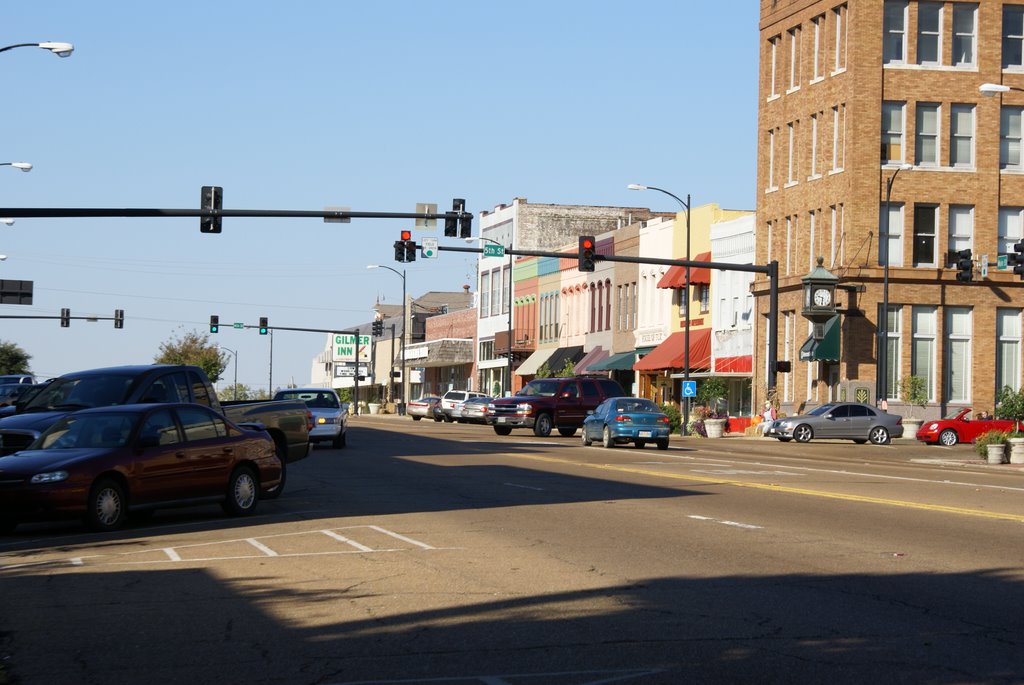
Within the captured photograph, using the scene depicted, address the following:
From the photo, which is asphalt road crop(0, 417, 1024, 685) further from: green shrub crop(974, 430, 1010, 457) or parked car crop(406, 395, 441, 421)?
parked car crop(406, 395, 441, 421)

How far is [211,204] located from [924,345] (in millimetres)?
33735

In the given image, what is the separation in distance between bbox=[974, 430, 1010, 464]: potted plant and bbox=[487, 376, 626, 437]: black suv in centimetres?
1538

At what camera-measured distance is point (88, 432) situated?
18297 millimetres

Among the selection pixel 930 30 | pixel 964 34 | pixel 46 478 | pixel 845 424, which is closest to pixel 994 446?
pixel 845 424

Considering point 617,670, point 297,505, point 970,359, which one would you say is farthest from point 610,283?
point 617,670

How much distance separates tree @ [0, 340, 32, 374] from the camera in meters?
111

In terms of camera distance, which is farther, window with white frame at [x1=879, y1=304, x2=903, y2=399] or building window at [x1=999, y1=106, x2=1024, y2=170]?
building window at [x1=999, y1=106, x2=1024, y2=170]

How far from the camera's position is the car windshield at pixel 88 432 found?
59.6 feet

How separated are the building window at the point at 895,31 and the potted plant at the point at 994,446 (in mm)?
22410

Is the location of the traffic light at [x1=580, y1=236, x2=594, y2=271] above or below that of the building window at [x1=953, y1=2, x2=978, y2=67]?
below

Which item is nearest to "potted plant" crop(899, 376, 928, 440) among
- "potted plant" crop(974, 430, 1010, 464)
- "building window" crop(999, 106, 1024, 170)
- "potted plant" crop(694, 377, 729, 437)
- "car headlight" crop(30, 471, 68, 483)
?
"potted plant" crop(694, 377, 729, 437)

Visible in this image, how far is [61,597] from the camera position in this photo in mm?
12422

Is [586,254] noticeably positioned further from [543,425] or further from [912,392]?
[912,392]

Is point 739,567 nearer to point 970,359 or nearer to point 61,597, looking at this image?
point 61,597
